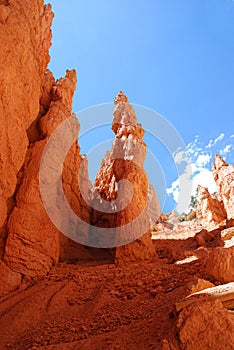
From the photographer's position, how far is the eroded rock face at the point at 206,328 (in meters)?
3.38

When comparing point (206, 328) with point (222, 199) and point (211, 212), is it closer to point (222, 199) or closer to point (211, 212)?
point (211, 212)

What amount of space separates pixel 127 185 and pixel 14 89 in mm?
6530

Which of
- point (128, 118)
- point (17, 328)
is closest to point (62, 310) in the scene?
point (17, 328)

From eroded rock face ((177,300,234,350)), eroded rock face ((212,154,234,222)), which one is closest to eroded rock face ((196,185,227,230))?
eroded rock face ((212,154,234,222))

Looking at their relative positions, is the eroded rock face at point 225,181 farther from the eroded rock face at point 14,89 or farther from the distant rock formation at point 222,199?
the eroded rock face at point 14,89

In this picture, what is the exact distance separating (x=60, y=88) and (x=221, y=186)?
48.9ft

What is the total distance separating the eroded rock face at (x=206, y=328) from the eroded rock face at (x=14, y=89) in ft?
21.8

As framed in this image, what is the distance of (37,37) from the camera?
10602 mm

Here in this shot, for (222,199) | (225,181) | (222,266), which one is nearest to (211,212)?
(222,199)

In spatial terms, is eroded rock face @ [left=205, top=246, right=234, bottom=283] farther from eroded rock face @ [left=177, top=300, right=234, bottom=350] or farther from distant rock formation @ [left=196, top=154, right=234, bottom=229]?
distant rock formation @ [left=196, top=154, right=234, bottom=229]

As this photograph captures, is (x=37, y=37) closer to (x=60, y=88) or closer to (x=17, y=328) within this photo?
(x=60, y=88)

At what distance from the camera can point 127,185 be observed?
39.9 ft

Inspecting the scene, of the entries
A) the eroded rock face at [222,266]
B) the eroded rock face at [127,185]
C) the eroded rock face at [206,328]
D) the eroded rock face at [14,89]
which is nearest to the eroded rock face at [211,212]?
the eroded rock face at [127,185]

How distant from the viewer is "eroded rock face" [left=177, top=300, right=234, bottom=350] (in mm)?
3381
